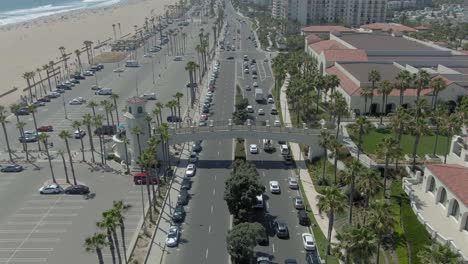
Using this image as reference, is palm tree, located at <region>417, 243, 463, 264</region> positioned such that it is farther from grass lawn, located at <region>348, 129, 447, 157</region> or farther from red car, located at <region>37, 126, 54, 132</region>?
red car, located at <region>37, 126, 54, 132</region>

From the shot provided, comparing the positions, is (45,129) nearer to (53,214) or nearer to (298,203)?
(53,214)

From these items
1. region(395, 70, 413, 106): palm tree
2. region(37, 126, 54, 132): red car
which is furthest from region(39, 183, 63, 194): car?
region(395, 70, 413, 106): palm tree

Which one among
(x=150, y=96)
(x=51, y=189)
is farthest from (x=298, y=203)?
(x=150, y=96)

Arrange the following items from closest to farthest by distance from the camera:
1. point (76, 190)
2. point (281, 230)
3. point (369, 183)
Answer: point (369, 183)
point (281, 230)
point (76, 190)

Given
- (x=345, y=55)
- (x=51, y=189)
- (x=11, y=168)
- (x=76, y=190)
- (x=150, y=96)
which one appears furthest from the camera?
(x=345, y=55)

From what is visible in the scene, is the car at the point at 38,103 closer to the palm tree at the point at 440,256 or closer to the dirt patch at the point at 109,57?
the dirt patch at the point at 109,57

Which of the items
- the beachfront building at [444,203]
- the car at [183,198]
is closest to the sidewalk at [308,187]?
the beachfront building at [444,203]
